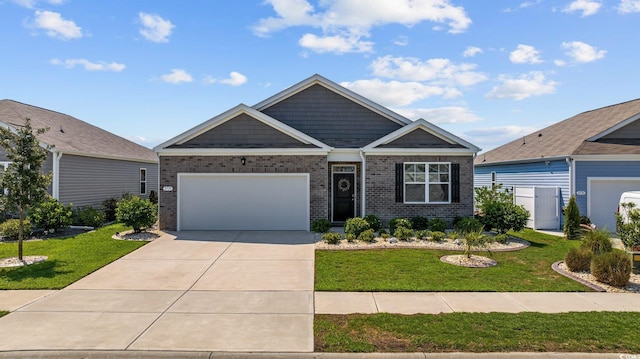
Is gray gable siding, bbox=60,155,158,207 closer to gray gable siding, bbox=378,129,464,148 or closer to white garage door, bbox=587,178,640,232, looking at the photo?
gray gable siding, bbox=378,129,464,148

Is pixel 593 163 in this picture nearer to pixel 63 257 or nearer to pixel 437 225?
pixel 437 225

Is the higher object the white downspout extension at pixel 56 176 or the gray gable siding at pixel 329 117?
the gray gable siding at pixel 329 117

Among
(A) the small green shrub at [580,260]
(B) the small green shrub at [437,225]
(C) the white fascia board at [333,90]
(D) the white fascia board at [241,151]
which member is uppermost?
(C) the white fascia board at [333,90]

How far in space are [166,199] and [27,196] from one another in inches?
201

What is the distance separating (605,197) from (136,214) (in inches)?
713

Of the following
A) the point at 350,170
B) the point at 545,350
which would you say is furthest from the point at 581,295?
the point at 350,170

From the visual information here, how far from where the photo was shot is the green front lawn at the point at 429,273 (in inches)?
301

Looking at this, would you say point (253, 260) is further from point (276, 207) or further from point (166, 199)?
point (166, 199)

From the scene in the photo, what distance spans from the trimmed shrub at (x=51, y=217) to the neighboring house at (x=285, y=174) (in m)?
3.25

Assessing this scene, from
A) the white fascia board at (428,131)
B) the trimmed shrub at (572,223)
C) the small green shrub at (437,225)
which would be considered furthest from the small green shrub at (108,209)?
the trimmed shrub at (572,223)

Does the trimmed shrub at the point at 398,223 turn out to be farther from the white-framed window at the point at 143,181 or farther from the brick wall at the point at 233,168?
the white-framed window at the point at 143,181

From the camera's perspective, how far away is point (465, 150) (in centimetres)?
1472

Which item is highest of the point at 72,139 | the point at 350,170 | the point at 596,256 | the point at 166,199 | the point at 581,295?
the point at 72,139

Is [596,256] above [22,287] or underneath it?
above
